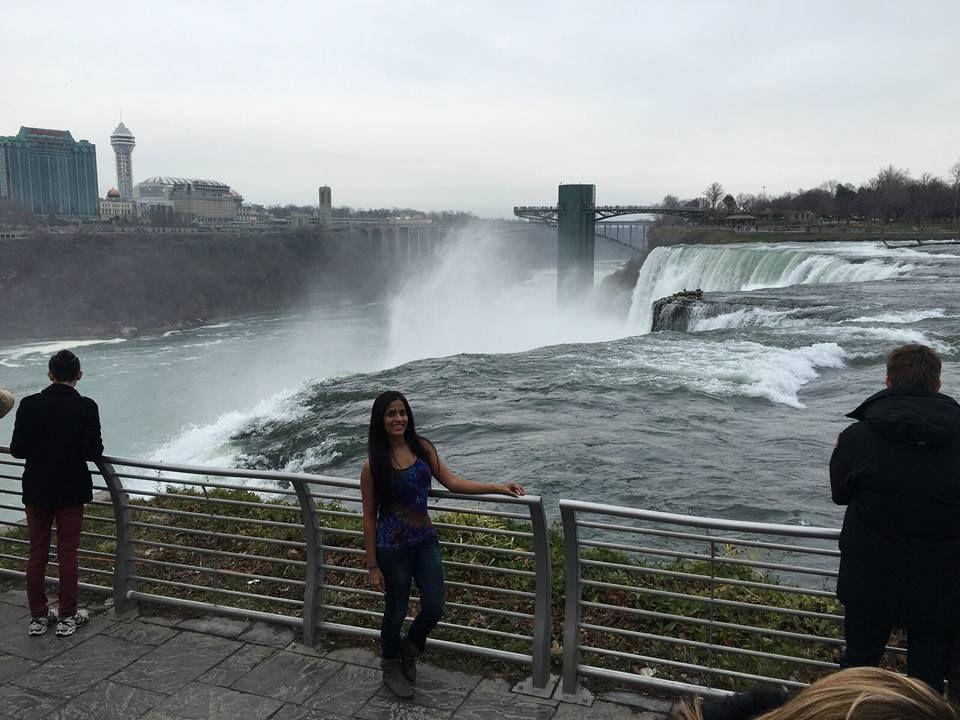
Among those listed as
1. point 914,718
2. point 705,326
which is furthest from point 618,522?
point 705,326

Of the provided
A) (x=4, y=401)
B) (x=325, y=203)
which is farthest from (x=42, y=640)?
(x=325, y=203)

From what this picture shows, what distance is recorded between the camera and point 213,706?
3.83 m

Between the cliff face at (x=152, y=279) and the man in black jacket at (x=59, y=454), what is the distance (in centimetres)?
7436

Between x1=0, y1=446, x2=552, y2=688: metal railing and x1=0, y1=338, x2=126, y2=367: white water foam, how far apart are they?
56.0 meters

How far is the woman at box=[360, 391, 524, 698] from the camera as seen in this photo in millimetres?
3809

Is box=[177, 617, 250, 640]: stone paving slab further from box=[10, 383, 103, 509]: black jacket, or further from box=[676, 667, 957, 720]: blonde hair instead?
box=[676, 667, 957, 720]: blonde hair

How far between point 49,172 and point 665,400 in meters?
190

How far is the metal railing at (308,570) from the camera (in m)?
3.97

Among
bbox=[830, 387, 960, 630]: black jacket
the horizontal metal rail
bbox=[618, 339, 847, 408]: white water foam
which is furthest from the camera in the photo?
bbox=[618, 339, 847, 408]: white water foam

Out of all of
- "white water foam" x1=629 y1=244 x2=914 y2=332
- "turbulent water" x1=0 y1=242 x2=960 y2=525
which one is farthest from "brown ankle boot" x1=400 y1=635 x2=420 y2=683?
"white water foam" x1=629 y1=244 x2=914 y2=332

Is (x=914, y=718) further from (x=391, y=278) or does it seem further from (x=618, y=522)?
(x=391, y=278)

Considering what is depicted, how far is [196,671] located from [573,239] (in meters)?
62.8

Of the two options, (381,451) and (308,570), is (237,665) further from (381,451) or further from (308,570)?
(381,451)

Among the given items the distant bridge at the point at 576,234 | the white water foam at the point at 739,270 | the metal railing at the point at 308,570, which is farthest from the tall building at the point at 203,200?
the metal railing at the point at 308,570
